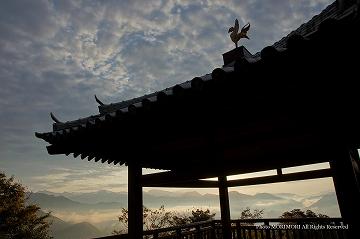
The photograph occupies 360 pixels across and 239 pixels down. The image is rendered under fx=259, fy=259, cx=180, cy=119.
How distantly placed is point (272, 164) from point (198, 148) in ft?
4.83

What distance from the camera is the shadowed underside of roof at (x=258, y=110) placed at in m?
1.95

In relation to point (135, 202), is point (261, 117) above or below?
above

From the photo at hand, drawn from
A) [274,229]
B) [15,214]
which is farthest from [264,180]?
[15,214]

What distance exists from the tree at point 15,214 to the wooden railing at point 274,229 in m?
24.9

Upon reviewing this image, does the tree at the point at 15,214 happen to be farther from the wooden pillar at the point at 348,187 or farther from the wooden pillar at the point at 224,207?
the wooden pillar at the point at 348,187

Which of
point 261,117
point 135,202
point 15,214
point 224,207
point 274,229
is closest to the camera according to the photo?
point 261,117

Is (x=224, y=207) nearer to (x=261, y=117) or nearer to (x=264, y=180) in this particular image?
(x=264, y=180)

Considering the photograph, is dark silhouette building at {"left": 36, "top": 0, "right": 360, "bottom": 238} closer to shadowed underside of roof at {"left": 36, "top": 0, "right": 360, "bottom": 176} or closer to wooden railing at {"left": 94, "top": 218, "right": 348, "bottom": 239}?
shadowed underside of roof at {"left": 36, "top": 0, "right": 360, "bottom": 176}

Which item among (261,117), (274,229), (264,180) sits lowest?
(274,229)

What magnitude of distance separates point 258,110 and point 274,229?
287 inches

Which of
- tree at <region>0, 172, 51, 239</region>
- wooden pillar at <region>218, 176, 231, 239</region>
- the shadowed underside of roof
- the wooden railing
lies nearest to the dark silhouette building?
the shadowed underside of roof

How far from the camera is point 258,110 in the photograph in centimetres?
294

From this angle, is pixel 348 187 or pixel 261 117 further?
pixel 261 117

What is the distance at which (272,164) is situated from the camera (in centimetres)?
498
